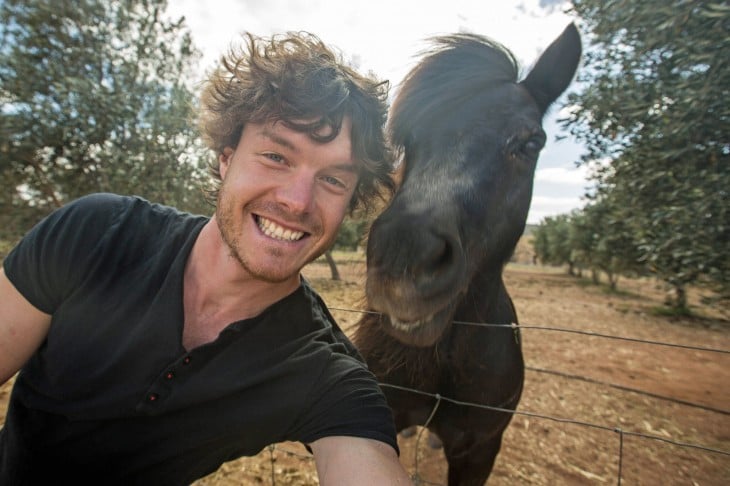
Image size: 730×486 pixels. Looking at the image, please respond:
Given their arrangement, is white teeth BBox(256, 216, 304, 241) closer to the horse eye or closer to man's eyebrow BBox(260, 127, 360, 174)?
man's eyebrow BBox(260, 127, 360, 174)

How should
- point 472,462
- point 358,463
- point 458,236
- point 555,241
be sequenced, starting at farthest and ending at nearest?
1. point 555,241
2. point 472,462
3. point 458,236
4. point 358,463

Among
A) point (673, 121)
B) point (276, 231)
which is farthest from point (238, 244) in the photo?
point (673, 121)

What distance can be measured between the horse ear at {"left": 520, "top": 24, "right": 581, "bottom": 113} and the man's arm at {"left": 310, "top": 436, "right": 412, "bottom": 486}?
210 centimetres

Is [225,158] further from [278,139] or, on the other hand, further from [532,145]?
[532,145]

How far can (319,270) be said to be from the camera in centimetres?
2075

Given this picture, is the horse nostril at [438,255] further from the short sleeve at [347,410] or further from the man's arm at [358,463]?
the man's arm at [358,463]

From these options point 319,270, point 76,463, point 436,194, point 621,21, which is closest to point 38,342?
point 76,463

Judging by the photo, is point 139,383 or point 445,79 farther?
point 445,79

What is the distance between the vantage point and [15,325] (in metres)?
1.37

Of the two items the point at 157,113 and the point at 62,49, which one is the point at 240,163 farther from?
the point at 62,49

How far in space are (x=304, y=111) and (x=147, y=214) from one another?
848 millimetres

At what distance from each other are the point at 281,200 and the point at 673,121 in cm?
360

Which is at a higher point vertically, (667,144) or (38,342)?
(667,144)

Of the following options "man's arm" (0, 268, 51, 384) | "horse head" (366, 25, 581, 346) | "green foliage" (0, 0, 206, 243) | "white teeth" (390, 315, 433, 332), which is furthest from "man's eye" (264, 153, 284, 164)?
"green foliage" (0, 0, 206, 243)
